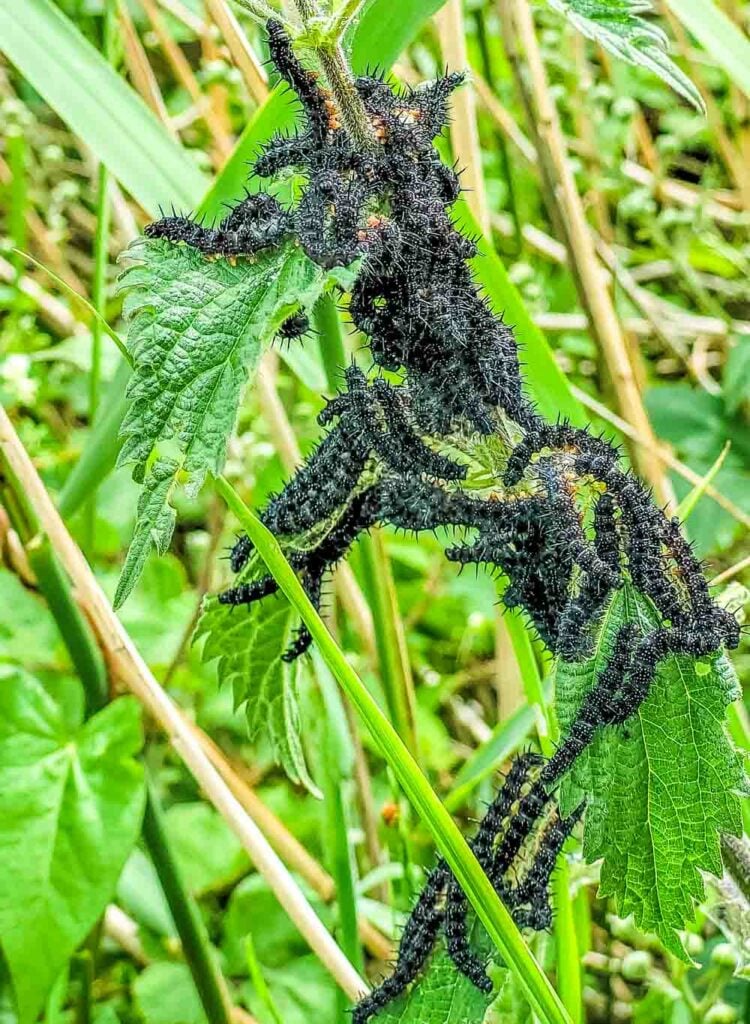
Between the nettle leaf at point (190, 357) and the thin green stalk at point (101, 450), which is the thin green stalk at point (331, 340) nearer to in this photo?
the thin green stalk at point (101, 450)

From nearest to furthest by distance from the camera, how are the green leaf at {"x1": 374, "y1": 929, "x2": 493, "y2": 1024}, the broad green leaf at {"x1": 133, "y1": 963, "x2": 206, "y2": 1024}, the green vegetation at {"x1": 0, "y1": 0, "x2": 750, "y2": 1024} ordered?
the green vegetation at {"x1": 0, "y1": 0, "x2": 750, "y2": 1024} → the green leaf at {"x1": 374, "y1": 929, "x2": 493, "y2": 1024} → the broad green leaf at {"x1": 133, "y1": 963, "x2": 206, "y2": 1024}

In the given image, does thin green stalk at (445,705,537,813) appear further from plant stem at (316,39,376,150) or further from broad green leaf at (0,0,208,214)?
plant stem at (316,39,376,150)

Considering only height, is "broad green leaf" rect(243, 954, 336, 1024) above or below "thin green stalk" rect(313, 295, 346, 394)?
below

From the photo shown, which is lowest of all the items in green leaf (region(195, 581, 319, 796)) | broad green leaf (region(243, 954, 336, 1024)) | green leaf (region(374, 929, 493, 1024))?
broad green leaf (region(243, 954, 336, 1024))

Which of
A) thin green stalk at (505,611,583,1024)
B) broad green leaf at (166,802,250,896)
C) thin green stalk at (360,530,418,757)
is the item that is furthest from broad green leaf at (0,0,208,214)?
broad green leaf at (166,802,250,896)

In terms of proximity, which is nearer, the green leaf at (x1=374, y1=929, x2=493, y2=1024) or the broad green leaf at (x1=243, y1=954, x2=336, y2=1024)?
the green leaf at (x1=374, y1=929, x2=493, y2=1024)

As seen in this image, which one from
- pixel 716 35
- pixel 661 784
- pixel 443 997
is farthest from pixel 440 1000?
pixel 716 35

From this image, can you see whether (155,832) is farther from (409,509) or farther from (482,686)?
(482,686)

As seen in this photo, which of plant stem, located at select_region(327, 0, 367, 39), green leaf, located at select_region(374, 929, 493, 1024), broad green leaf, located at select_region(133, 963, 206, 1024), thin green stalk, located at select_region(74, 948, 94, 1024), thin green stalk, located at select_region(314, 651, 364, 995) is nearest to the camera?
plant stem, located at select_region(327, 0, 367, 39)
